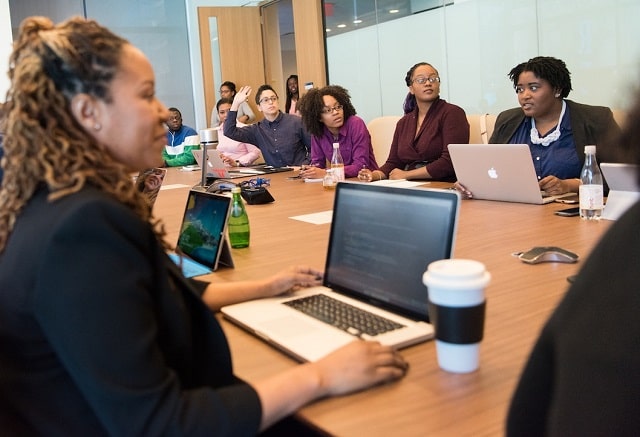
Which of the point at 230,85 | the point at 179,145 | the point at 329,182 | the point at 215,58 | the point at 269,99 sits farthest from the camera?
the point at 215,58

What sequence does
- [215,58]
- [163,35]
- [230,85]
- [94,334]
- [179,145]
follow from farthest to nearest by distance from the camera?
1. [163,35]
2. [215,58]
3. [230,85]
4. [179,145]
5. [94,334]

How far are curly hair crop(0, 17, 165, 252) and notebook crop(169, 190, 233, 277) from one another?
→ 77cm

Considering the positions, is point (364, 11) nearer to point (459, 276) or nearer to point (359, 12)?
point (359, 12)

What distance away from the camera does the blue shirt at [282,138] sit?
5.07 m

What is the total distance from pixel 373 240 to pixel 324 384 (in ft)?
1.31

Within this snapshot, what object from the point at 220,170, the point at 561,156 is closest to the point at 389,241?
the point at 561,156

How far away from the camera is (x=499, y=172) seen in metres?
2.48

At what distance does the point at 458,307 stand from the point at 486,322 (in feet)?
1.04

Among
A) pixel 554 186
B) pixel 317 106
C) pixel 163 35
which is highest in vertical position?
pixel 163 35

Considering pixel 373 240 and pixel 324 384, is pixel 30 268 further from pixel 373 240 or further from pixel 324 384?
pixel 373 240

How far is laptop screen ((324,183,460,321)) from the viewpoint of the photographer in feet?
3.81

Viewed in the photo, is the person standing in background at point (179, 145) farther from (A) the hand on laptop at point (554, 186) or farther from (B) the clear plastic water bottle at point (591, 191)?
(B) the clear plastic water bottle at point (591, 191)

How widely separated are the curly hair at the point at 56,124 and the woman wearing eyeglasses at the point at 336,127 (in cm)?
304

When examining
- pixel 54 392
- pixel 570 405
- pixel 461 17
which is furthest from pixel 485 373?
pixel 461 17
